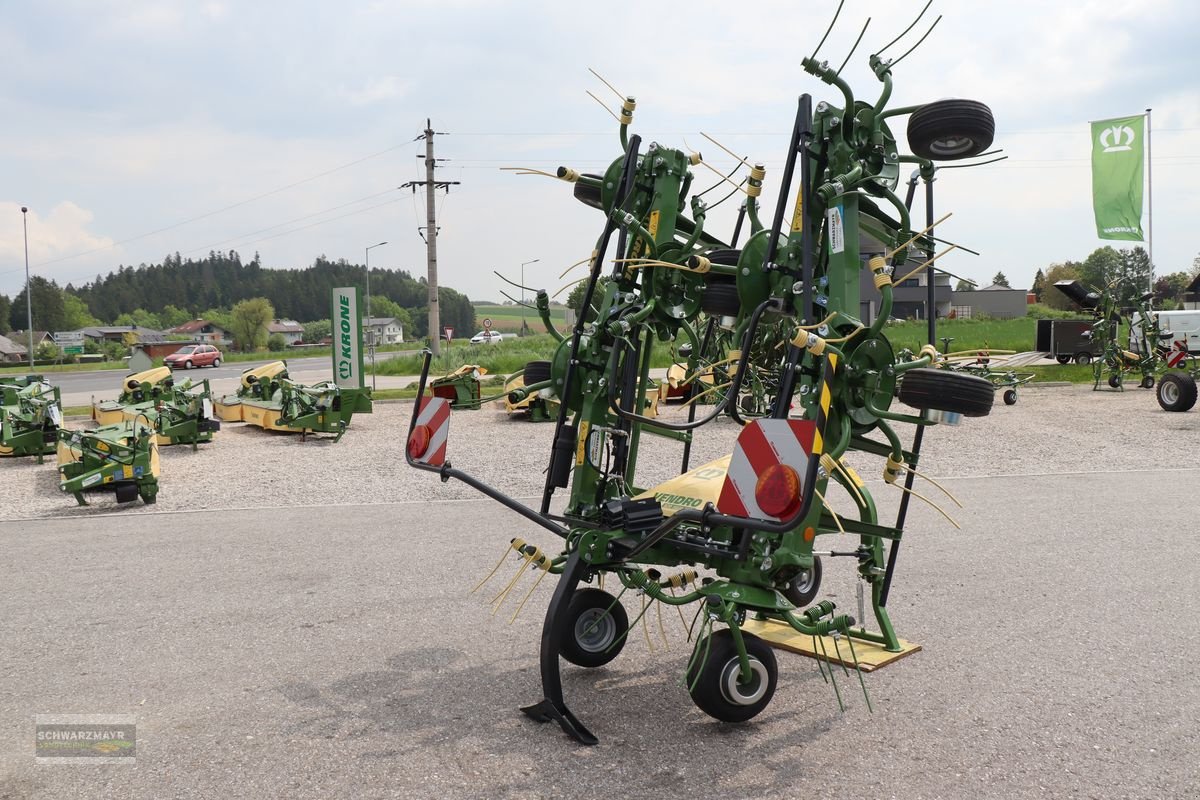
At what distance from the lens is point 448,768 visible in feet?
13.0

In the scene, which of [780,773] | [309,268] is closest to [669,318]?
[780,773]

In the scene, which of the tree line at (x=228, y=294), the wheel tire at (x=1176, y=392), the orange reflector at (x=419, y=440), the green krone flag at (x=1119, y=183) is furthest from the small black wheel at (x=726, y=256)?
the tree line at (x=228, y=294)

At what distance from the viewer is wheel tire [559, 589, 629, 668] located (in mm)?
5016

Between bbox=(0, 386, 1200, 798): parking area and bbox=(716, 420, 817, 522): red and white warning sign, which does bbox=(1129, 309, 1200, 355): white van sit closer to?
bbox=(0, 386, 1200, 798): parking area

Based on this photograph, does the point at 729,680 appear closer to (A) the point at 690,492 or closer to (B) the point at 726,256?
(A) the point at 690,492

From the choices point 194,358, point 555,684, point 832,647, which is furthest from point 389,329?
point 555,684

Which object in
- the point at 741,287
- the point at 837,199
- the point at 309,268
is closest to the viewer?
the point at 837,199

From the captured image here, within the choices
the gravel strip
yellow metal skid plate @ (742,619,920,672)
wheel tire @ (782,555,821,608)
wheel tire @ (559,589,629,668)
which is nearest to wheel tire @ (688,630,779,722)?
yellow metal skid plate @ (742,619,920,672)

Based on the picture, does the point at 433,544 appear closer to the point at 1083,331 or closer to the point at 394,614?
the point at 394,614

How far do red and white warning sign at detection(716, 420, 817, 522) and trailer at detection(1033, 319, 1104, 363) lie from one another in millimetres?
25045

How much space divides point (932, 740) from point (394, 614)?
11.1ft

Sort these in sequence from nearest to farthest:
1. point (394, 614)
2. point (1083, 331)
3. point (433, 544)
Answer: point (394, 614) → point (433, 544) → point (1083, 331)

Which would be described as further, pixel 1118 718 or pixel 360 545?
pixel 360 545

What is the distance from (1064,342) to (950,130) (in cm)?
2480
